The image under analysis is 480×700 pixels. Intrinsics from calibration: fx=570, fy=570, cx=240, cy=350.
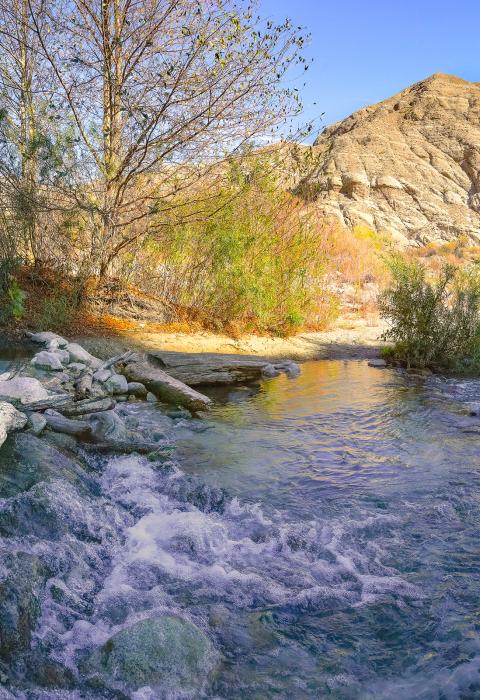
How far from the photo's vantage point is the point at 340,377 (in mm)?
7242

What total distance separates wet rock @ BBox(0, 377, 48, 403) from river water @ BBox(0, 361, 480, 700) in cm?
80

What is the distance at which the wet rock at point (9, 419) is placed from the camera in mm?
3302

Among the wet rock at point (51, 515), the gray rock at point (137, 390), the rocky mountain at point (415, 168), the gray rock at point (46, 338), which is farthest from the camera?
the rocky mountain at point (415, 168)

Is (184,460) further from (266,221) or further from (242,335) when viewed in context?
(266,221)

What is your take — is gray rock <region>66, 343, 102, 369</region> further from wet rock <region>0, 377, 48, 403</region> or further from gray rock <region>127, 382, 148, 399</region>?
wet rock <region>0, 377, 48, 403</region>

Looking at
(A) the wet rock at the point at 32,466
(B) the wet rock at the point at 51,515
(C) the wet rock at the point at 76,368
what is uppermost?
(C) the wet rock at the point at 76,368

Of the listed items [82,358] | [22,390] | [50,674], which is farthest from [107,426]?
[50,674]

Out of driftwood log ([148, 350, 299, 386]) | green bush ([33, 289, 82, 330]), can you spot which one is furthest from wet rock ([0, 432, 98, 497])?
green bush ([33, 289, 82, 330])

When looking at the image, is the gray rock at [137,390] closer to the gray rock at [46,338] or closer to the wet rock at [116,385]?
the wet rock at [116,385]

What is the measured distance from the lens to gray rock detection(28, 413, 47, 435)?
145 inches

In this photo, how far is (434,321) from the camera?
7594 mm

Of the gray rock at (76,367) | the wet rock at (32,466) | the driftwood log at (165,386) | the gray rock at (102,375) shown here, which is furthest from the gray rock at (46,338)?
the wet rock at (32,466)

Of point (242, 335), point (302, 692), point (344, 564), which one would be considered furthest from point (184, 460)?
point (242, 335)

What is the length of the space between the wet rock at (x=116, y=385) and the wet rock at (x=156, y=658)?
359 centimetres
